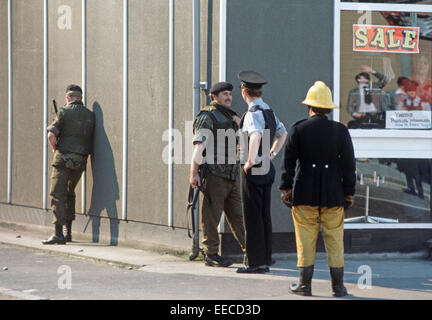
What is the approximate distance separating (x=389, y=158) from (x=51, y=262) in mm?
4189

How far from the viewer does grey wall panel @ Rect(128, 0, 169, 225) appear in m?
10.3

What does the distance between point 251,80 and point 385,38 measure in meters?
2.27

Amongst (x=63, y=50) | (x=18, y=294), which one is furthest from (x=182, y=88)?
(x=18, y=294)

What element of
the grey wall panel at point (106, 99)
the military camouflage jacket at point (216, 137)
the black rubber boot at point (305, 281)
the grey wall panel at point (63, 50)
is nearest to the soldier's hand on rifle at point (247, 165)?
the military camouflage jacket at point (216, 137)

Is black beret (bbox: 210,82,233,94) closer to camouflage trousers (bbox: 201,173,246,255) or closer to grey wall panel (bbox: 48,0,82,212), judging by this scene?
camouflage trousers (bbox: 201,173,246,255)

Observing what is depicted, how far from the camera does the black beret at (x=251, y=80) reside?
27.9ft

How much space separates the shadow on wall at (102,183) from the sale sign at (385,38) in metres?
3.64

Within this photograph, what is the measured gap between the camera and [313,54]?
963 centimetres

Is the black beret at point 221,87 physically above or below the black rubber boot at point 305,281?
above

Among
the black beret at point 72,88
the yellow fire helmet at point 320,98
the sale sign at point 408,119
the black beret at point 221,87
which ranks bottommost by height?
the sale sign at point 408,119

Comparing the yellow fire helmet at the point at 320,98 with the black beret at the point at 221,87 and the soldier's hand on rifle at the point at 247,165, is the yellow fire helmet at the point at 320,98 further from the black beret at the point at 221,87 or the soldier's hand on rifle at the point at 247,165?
the black beret at the point at 221,87

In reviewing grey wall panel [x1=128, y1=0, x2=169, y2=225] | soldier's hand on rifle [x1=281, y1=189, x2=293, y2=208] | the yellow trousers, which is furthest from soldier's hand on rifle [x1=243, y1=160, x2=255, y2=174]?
grey wall panel [x1=128, y1=0, x2=169, y2=225]

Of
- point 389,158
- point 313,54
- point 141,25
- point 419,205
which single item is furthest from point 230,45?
point 419,205

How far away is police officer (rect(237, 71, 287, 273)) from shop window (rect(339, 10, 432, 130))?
1.72 metres
